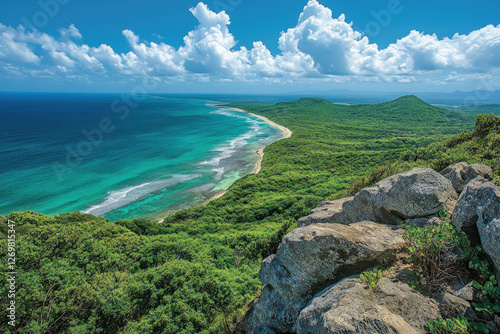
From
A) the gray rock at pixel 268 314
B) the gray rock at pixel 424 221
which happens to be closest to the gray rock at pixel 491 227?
the gray rock at pixel 424 221

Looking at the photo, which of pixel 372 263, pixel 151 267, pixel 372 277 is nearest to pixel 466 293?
pixel 372 277

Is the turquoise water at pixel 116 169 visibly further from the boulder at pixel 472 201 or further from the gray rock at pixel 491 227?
the gray rock at pixel 491 227

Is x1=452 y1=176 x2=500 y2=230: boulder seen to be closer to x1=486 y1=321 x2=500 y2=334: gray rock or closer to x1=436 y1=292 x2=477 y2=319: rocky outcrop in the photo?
x1=436 y1=292 x2=477 y2=319: rocky outcrop

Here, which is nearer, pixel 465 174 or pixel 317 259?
pixel 317 259

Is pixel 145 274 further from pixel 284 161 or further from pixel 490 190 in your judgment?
pixel 284 161

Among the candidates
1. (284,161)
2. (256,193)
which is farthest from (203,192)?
(284,161)

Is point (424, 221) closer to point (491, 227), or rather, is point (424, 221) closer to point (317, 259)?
point (491, 227)
